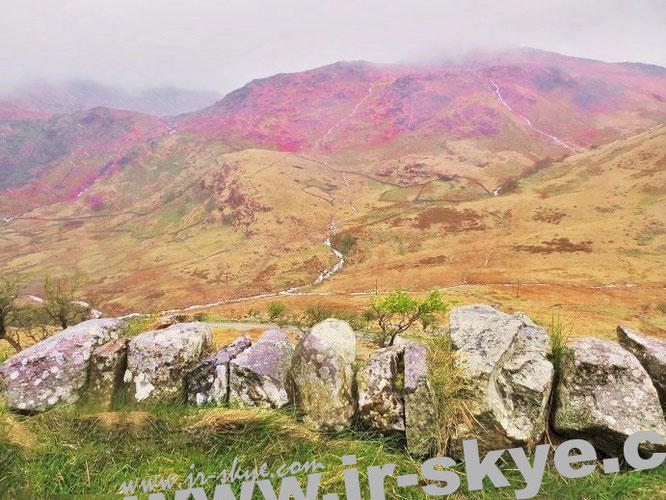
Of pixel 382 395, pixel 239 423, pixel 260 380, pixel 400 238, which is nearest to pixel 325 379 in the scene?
pixel 382 395

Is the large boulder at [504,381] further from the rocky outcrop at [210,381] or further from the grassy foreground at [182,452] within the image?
the rocky outcrop at [210,381]

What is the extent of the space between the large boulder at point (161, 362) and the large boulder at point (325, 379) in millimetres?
1958

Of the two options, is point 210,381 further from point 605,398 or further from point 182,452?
point 605,398

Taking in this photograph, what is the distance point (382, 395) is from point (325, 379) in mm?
932

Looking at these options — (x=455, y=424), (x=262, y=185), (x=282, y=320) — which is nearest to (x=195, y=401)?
(x=455, y=424)

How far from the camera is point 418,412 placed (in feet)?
19.5

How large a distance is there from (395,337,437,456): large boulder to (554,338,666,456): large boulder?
1.97 metres

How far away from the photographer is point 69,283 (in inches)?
5069

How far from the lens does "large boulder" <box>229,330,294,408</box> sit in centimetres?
652

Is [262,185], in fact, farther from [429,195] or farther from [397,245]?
[397,245]

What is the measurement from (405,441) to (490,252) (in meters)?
92.9

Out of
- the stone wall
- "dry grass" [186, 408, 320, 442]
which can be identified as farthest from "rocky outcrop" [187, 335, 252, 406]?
"dry grass" [186, 408, 320, 442]

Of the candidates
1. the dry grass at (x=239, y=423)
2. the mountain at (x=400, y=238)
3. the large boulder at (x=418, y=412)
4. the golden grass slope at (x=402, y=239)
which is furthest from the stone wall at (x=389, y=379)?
the golden grass slope at (x=402, y=239)

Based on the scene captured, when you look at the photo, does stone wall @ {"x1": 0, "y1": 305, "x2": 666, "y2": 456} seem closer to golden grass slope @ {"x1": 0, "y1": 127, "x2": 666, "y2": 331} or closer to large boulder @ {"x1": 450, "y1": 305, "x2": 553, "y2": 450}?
large boulder @ {"x1": 450, "y1": 305, "x2": 553, "y2": 450}
